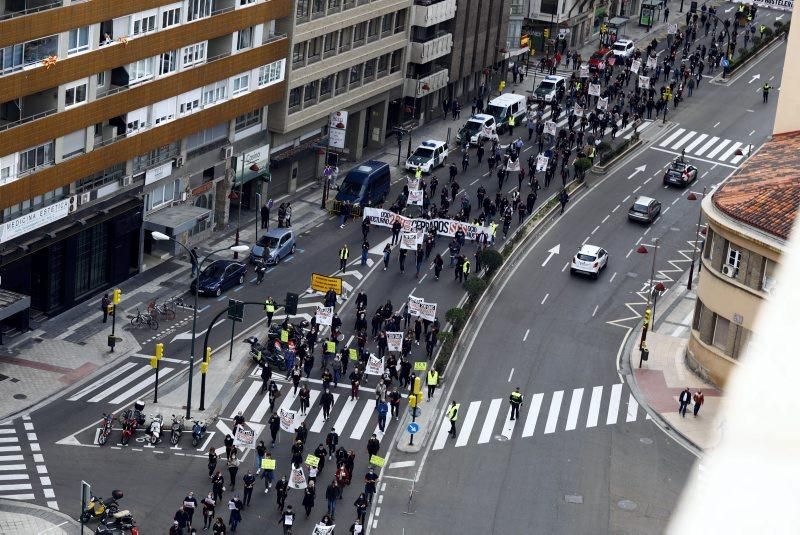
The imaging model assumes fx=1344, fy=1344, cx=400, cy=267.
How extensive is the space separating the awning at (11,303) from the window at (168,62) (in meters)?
16.3

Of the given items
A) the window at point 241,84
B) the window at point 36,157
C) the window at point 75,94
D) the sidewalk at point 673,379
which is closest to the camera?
the sidewalk at point 673,379

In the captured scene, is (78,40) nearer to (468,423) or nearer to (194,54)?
(194,54)

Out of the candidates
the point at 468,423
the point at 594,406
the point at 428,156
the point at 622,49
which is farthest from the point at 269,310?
the point at 622,49

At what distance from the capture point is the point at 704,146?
111 m

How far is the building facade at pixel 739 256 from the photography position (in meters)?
63.3

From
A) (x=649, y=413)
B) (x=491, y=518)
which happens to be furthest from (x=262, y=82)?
(x=491, y=518)

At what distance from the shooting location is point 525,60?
5098 inches

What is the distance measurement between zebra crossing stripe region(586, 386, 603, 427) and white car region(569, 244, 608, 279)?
50.3ft

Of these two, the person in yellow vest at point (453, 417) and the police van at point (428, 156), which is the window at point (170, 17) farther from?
the person in yellow vest at point (453, 417)

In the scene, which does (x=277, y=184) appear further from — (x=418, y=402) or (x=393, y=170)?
(x=418, y=402)

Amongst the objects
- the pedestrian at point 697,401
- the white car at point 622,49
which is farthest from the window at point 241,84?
the white car at point 622,49

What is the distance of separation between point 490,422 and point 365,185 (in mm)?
30558

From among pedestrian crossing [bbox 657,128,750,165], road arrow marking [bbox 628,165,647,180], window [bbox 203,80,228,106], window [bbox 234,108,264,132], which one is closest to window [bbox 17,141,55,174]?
window [bbox 203,80,228,106]

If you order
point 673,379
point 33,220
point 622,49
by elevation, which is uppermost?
point 622,49
